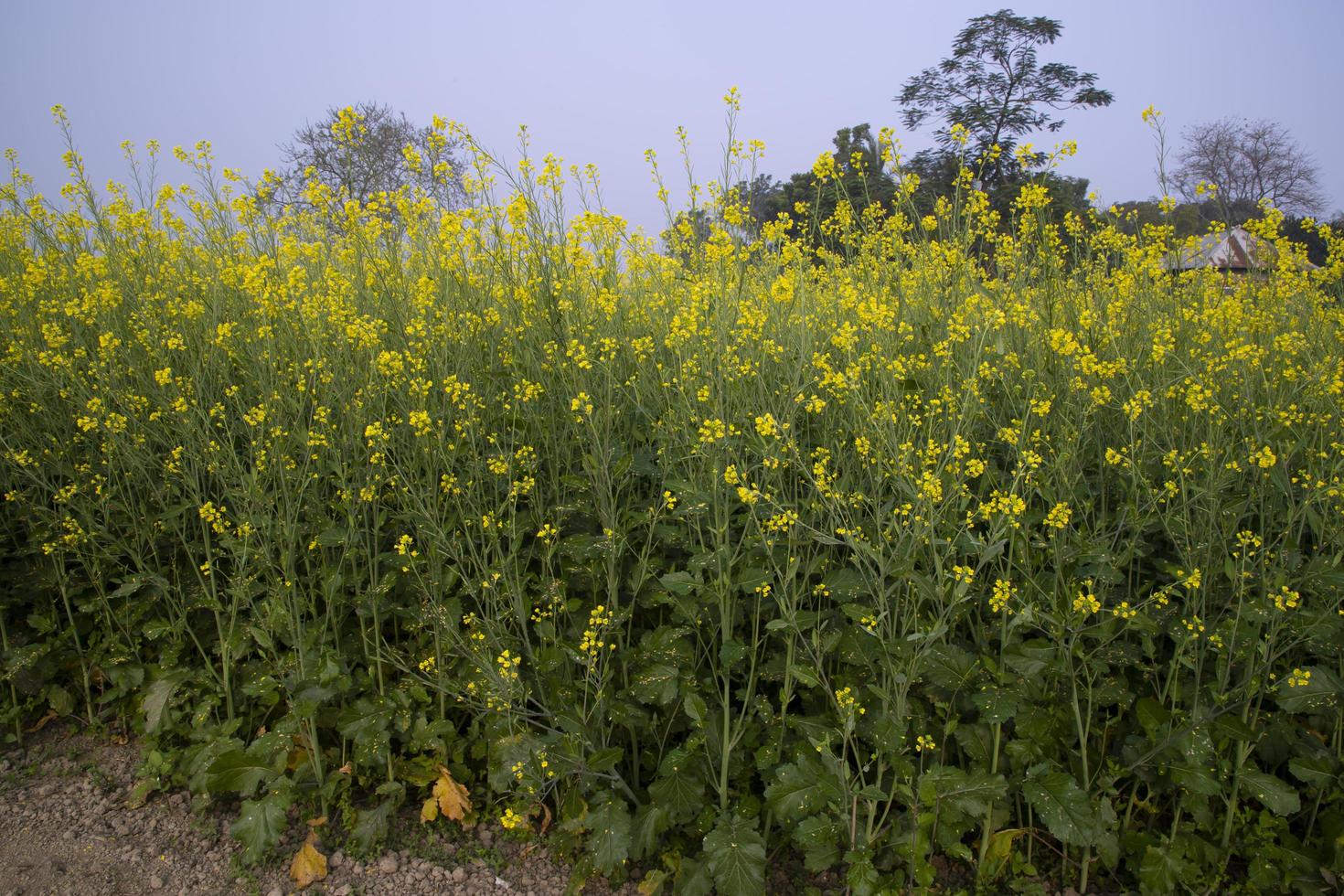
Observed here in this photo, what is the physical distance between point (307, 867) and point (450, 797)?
430mm

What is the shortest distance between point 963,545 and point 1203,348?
70.9 inches

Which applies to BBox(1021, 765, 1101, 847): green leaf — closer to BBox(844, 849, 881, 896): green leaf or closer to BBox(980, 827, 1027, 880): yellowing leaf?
BBox(980, 827, 1027, 880): yellowing leaf

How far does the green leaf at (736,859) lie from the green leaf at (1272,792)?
130cm

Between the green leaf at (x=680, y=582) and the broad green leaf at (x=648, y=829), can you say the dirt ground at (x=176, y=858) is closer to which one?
the broad green leaf at (x=648, y=829)

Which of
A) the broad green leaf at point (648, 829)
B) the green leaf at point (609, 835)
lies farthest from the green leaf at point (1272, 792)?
the green leaf at point (609, 835)

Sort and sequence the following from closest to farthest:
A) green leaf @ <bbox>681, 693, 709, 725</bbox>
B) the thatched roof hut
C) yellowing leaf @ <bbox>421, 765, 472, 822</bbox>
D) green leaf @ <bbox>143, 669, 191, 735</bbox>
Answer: green leaf @ <bbox>681, 693, 709, 725</bbox>
yellowing leaf @ <bbox>421, 765, 472, 822</bbox>
green leaf @ <bbox>143, 669, 191, 735</bbox>
the thatched roof hut

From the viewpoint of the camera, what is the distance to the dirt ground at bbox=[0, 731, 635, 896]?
2207 millimetres

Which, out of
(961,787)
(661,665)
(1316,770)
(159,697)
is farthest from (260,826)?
(1316,770)

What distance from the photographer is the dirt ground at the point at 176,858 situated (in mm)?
2207

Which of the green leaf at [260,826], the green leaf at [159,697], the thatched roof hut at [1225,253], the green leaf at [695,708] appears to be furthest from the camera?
the thatched roof hut at [1225,253]

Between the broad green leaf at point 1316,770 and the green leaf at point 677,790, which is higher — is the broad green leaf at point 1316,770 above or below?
below

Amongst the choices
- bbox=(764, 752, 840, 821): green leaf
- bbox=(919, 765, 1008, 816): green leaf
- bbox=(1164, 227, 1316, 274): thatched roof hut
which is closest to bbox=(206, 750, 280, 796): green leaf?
bbox=(764, 752, 840, 821): green leaf

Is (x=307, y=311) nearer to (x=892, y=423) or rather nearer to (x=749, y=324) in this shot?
(x=749, y=324)

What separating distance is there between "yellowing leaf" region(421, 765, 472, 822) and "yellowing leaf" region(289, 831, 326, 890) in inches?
11.6
